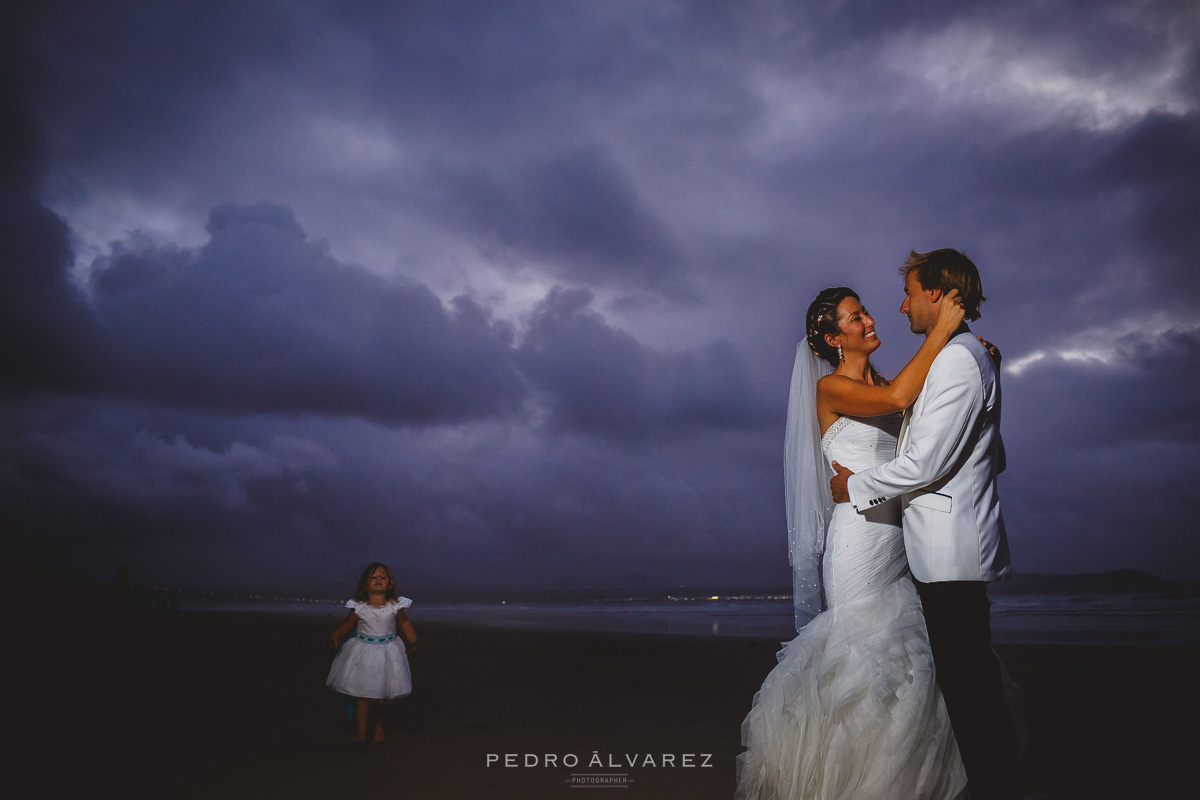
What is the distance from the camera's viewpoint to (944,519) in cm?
255

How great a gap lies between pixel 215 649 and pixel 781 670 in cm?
1129

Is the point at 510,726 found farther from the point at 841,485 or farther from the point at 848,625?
the point at 841,485

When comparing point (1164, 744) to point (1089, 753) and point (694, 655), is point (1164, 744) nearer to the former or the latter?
point (1089, 753)

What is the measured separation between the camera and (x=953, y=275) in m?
2.78

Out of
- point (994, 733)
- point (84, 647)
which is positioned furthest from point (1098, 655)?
point (84, 647)

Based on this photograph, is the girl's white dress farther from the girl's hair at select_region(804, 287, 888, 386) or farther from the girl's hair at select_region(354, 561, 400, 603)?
the girl's hair at select_region(804, 287, 888, 386)

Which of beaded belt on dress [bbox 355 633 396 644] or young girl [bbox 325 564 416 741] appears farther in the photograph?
beaded belt on dress [bbox 355 633 396 644]

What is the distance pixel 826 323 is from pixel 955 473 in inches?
51.8

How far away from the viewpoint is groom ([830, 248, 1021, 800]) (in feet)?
7.99

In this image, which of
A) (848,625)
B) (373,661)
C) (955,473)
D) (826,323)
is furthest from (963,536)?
(373,661)

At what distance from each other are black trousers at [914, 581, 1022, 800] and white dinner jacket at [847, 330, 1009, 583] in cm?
10

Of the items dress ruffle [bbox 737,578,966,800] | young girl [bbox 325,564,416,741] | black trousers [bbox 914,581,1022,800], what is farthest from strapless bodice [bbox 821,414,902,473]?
young girl [bbox 325,564,416,741]

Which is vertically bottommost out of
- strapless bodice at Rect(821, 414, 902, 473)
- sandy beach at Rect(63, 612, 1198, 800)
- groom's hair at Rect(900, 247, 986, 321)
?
sandy beach at Rect(63, 612, 1198, 800)

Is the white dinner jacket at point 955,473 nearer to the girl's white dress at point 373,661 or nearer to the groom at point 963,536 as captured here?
the groom at point 963,536
